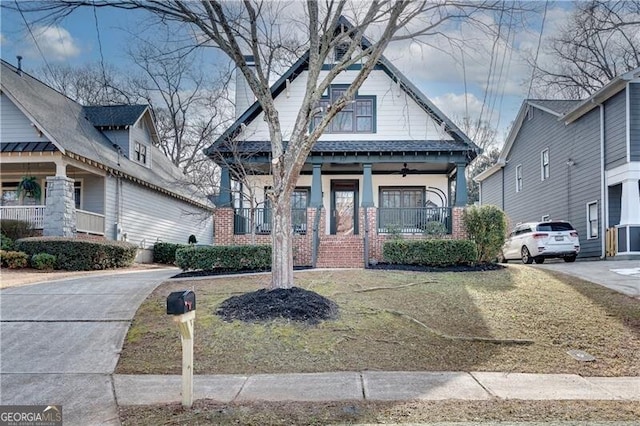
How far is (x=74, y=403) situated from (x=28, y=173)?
17.8 metres

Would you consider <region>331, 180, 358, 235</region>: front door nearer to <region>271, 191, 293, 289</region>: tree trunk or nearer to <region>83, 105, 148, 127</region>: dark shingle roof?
<region>271, 191, 293, 289</region>: tree trunk

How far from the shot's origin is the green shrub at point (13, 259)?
47.6 feet

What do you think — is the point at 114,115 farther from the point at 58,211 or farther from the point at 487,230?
the point at 487,230

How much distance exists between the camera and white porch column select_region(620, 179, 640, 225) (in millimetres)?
15898

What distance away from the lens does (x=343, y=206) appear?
19.2 meters

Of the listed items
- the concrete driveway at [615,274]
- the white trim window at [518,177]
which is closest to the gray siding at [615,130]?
the concrete driveway at [615,274]

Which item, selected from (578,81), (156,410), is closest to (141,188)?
(156,410)

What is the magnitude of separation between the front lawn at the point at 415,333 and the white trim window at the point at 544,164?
1265 cm

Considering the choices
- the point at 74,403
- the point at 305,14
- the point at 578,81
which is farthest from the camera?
the point at 578,81

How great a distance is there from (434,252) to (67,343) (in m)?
9.08

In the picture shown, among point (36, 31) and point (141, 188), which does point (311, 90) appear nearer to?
point (36, 31)

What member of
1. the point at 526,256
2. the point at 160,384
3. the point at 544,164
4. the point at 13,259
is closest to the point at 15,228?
the point at 13,259

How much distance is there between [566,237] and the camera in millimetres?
16750

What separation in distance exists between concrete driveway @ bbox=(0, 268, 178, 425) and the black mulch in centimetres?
170
